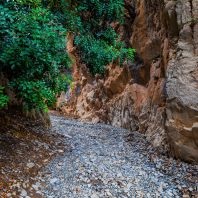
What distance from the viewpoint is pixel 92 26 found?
849 cm

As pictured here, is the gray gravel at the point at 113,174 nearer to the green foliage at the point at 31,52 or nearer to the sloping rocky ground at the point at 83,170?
the sloping rocky ground at the point at 83,170

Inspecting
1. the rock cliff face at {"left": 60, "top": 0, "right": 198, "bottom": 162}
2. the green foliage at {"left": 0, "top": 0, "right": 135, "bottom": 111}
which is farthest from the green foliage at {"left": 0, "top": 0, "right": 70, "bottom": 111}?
the rock cliff face at {"left": 60, "top": 0, "right": 198, "bottom": 162}

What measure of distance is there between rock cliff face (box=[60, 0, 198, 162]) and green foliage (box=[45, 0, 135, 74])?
1551 millimetres

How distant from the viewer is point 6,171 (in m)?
5.71

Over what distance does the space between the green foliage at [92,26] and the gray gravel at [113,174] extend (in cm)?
237

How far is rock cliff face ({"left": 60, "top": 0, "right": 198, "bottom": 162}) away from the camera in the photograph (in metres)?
7.56

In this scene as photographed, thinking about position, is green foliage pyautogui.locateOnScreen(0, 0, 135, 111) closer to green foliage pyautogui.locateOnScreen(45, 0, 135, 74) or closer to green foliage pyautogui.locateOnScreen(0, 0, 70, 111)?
green foliage pyautogui.locateOnScreen(0, 0, 70, 111)

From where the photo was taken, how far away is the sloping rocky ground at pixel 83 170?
5.70 metres

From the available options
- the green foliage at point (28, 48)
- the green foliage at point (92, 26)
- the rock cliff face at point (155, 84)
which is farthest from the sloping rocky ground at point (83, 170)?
the green foliage at point (92, 26)

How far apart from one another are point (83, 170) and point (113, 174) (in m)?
0.68

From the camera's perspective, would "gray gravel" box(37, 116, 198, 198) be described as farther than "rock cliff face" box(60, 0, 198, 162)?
No

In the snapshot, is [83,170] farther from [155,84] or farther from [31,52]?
[155,84]

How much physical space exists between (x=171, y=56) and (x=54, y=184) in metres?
5.02

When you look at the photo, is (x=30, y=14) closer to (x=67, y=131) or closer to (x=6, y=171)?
(x=6, y=171)
